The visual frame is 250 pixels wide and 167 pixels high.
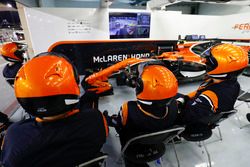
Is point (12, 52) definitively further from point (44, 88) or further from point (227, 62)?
point (227, 62)

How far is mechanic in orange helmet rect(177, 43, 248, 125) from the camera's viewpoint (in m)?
1.19

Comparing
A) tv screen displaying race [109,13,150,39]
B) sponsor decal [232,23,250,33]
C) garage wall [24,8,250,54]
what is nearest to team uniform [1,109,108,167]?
garage wall [24,8,250,54]

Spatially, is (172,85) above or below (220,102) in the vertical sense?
above

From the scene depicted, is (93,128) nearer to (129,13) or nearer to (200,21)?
(129,13)

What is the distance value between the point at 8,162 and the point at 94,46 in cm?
359

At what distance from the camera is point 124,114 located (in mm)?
1099

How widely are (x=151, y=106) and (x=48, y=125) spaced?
0.66 metres

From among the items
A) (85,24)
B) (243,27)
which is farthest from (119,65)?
(243,27)

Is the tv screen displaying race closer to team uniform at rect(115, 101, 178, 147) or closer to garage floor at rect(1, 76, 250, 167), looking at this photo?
garage floor at rect(1, 76, 250, 167)

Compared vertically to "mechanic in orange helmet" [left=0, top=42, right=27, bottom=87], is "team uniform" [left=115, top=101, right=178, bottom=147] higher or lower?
lower

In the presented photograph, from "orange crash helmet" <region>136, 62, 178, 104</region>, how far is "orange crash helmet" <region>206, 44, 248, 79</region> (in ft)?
1.97

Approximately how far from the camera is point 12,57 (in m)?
2.11

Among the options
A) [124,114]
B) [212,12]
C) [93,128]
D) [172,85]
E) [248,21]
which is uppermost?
[212,12]

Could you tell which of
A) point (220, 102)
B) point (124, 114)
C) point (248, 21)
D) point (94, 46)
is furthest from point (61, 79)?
point (248, 21)
